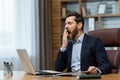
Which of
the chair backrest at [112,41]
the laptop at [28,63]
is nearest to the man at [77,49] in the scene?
the chair backrest at [112,41]

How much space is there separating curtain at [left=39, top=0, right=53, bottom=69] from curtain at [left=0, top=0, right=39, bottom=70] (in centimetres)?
9

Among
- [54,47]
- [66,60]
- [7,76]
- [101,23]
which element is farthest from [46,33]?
[7,76]

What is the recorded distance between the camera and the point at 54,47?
482 cm

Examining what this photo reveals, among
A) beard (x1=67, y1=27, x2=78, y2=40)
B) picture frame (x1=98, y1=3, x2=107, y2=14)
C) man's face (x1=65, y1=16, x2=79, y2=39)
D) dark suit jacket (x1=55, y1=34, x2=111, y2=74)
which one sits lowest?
dark suit jacket (x1=55, y1=34, x2=111, y2=74)

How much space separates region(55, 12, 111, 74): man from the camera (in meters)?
2.77

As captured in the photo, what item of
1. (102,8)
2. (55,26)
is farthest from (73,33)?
(55,26)

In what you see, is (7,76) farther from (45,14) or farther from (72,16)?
(45,14)

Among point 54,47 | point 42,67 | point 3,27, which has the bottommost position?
point 42,67

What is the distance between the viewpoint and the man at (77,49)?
277 centimetres

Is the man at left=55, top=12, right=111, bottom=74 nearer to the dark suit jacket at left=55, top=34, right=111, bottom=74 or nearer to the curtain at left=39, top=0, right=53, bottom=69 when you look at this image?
the dark suit jacket at left=55, top=34, right=111, bottom=74

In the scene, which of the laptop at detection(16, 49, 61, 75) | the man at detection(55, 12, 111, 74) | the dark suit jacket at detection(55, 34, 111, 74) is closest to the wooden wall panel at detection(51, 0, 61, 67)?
the man at detection(55, 12, 111, 74)

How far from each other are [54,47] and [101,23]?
931 millimetres

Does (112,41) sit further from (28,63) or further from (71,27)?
(28,63)

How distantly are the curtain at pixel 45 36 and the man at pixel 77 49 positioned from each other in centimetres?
164
